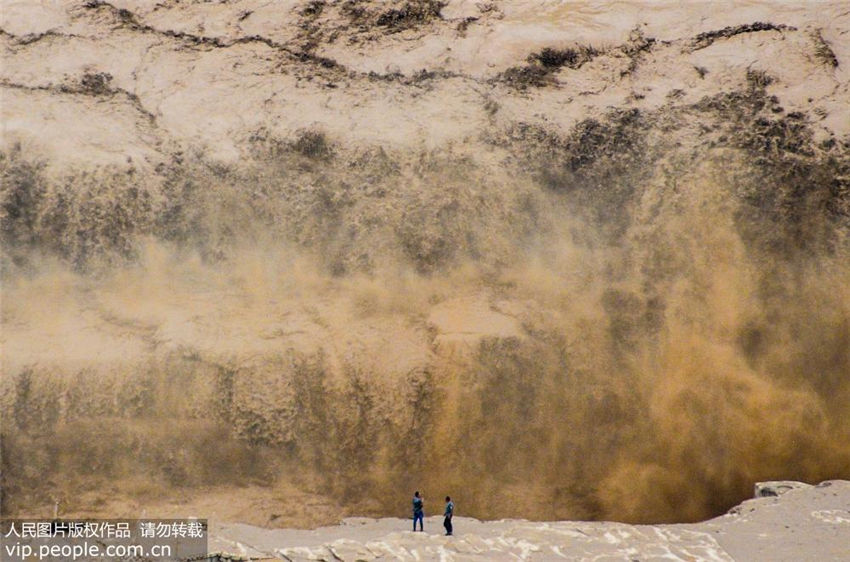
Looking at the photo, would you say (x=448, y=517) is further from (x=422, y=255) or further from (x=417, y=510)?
(x=422, y=255)

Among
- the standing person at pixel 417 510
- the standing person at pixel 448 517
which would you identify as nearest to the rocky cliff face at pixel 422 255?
the standing person at pixel 417 510

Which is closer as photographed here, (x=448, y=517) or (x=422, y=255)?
(x=448, y=517)

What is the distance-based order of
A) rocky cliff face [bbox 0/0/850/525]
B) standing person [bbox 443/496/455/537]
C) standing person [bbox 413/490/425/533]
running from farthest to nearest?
1. rocky cliff face [bbox 0/0/850/525]
2. standing person [bbox 413/490/425/533]
3. standing person [bbox 443/496/455/537]

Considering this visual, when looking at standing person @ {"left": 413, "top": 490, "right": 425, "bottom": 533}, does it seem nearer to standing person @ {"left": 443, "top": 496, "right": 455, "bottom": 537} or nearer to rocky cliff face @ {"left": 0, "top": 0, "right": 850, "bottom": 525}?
standing person @ {"left": 443, "top": 496, "right": 455, "bottom": 537}

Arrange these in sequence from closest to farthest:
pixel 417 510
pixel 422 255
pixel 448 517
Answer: pixel 448 517 < pixel 417 510 < pixel 422 255

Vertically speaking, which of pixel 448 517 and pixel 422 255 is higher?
pixel 422 255

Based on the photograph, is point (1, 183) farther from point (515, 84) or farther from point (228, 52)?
point (515, 84)

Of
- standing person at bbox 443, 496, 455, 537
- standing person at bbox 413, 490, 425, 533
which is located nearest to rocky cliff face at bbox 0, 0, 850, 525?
standing person at bbox 413, 490, 425, 533

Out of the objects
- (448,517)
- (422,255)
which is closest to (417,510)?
(448,517)

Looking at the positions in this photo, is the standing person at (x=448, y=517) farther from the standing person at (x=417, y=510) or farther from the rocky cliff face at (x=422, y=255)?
the rocky cliff face at (x=422, y=255)
